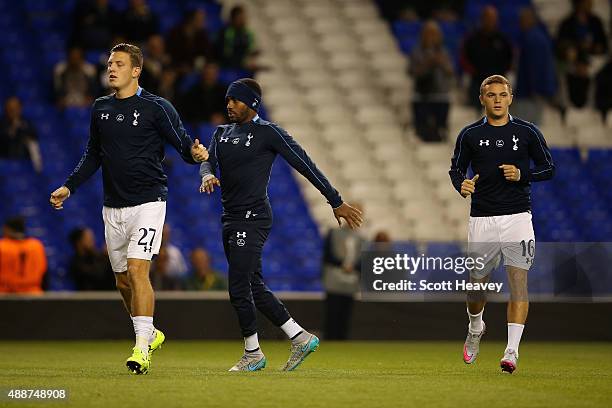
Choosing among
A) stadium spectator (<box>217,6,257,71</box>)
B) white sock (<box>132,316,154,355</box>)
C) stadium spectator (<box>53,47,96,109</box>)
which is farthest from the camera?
stadium spectator (<box>217,6,257,71</box>)

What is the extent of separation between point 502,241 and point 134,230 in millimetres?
2876

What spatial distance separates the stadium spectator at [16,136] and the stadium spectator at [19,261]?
245 cm

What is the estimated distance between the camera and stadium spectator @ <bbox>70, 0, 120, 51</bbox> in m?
19.5

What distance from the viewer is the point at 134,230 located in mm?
9773

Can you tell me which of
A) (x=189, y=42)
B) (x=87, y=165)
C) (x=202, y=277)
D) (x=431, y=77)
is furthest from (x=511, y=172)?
(x=189, y=42)

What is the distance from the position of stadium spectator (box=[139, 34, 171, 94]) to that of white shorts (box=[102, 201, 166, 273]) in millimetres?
8633

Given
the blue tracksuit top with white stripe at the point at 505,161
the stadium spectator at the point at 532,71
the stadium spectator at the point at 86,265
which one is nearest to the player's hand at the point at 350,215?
the blue tracksuit top with white stripe at the point at 505,161

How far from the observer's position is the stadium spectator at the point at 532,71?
20219mm

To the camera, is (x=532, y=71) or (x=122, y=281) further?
(x=532, y=71)

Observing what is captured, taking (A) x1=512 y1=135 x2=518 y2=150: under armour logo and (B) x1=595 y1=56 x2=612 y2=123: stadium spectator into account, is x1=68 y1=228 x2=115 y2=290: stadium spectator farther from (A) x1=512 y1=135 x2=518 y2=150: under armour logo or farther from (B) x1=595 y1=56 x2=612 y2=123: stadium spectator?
(B) x1=595 y1=56 x2=612 y2=123: stadium spectator

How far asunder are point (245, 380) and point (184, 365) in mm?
1938

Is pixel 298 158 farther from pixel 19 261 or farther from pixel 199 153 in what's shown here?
pixel 19 261

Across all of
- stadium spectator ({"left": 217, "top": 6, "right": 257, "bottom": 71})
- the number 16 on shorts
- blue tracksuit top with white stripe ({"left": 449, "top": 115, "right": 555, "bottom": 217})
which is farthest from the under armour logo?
stadium spectator ({"left": 217, "top": 6, "right": 257, "bottom": 71})

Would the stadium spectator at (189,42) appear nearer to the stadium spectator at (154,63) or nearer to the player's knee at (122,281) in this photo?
the stadium spectator at (154,63)
